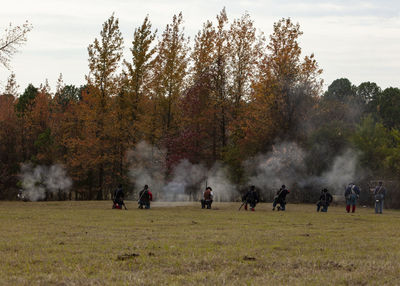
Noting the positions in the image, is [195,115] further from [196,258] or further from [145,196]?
[196,258]

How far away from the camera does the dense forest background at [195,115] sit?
1971 inches

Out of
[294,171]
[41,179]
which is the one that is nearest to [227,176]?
[294,171]

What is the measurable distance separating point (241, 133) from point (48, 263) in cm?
4419

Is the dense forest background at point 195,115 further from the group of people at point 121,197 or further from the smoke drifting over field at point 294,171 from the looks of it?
the group of people at point 121,197

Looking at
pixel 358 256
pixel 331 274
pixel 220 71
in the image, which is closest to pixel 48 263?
pixel 331 274

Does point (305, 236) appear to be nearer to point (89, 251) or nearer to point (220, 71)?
point (89, 251)

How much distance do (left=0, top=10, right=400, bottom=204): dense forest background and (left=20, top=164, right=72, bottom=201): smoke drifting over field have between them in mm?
500

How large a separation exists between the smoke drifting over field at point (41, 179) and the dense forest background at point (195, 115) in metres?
0.50

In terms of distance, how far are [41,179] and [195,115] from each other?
1848 centimetres

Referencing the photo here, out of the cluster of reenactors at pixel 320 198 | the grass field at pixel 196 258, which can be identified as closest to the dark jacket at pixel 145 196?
the cluster of reenactors at pixel 320 198

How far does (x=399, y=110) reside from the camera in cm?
8050

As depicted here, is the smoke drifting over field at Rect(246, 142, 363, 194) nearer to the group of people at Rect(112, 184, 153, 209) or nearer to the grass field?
the group of people at Rect(112, 184, 153, 209)

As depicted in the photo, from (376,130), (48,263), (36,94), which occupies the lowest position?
(48,263)

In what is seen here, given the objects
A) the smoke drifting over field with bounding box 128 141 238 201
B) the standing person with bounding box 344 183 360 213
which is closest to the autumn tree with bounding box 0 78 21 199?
the smoke drifting over field with bounding box 128 141 238 201
